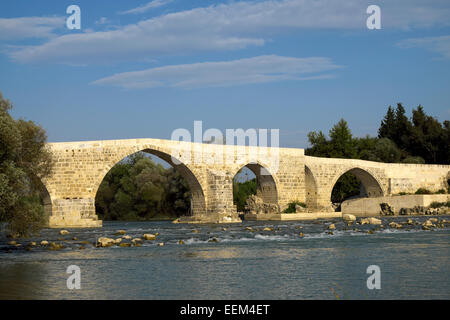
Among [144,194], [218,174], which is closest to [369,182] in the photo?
[218,174]

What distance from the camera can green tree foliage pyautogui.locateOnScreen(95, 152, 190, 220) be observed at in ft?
138

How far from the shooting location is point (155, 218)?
4306cm

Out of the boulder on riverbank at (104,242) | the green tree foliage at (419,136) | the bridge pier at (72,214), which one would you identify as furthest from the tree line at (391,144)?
the boulder on riverbank at (104,242)

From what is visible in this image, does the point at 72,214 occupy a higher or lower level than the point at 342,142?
lower

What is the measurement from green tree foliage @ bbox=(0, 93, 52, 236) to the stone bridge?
7.39ft

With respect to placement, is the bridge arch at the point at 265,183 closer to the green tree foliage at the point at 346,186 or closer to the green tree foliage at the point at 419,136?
the green tree foliage at the point at 346,186

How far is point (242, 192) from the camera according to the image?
46.4m

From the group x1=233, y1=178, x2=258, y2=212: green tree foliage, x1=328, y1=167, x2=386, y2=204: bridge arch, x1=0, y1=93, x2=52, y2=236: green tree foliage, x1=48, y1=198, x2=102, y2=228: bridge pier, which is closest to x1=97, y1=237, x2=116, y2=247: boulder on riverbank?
x1=0, y1=93, x2=52, y2=236: green tree foliage

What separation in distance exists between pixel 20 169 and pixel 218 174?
17.6 metres

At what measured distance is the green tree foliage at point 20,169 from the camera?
1349 centimetres

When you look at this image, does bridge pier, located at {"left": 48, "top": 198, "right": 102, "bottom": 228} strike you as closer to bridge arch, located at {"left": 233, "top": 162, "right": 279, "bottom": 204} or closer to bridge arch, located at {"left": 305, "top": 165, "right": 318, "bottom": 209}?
bridge arch, located at {"left": 233, "top": 162, "right": 279, "bottom": 204}

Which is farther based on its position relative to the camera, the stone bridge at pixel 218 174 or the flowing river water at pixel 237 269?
the stone bridge at pixel 218 174

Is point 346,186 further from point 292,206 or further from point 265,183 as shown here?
point 265,183

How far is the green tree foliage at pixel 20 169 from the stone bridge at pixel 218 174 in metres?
2.25
